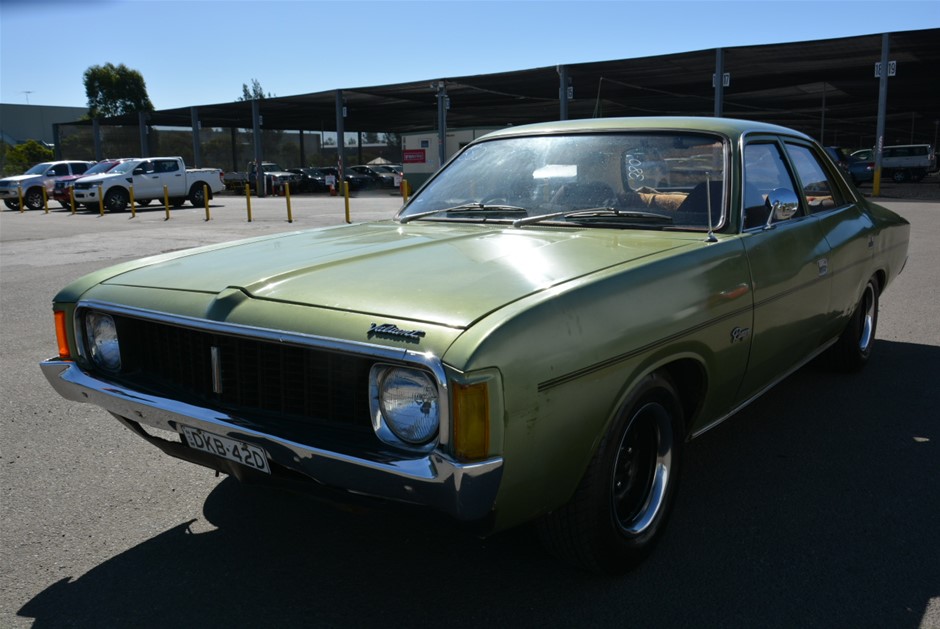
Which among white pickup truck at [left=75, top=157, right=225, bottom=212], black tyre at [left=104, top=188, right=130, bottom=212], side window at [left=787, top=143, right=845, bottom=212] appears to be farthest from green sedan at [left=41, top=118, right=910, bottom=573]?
black tyre at [left=104, top=188, right=130, bottom=212]

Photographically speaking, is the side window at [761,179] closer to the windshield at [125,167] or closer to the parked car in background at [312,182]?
the windshield at [125,167]

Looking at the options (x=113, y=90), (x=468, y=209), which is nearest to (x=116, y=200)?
(x=468, y=209)

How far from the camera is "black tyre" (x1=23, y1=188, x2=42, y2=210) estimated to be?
27.4 metres

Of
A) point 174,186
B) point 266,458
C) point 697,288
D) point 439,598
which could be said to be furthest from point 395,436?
point 174,186

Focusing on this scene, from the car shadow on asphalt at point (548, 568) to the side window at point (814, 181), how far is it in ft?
4.76

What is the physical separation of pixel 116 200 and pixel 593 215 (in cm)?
2419

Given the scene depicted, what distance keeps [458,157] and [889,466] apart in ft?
8.61

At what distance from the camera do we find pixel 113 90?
73.3 meters

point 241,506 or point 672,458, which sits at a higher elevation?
point 672,458

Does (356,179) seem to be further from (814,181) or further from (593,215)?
(593,215)

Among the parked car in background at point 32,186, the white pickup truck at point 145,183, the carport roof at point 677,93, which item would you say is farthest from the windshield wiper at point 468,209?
the parked car in background at point 32,186

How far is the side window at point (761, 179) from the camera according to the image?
3.45 metres

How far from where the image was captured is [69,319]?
300cm

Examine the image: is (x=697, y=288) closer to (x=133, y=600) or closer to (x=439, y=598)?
(x=439, y=598)
